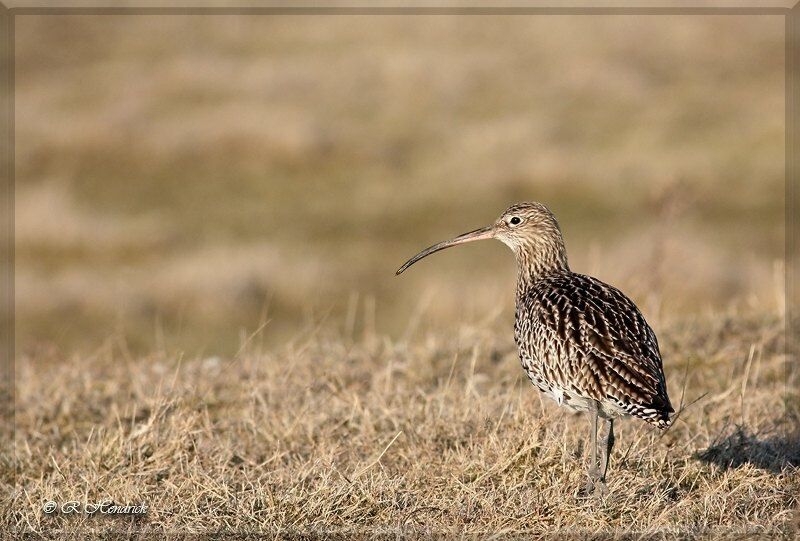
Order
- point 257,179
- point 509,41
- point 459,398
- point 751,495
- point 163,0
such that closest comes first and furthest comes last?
point 751,495 → point 459,398 → point 257,179 → point 509,41 → point 163,0

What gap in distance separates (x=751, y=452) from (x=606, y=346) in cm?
154

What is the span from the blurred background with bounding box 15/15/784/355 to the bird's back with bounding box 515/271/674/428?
3.57m

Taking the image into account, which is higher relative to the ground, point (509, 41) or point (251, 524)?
point (509, 41)

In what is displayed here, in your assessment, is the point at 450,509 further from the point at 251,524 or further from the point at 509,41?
the point at 509,41

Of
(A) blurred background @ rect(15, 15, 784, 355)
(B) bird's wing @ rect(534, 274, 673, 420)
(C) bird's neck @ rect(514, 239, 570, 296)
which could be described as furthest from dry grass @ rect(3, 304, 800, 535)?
(A) blurred background @ rect(15, 15, 784, 355)

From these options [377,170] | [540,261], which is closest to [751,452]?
[540,261]

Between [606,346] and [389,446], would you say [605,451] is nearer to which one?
[606,346]

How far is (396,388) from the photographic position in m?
8.20

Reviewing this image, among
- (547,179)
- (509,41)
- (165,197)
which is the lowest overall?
(165,197)

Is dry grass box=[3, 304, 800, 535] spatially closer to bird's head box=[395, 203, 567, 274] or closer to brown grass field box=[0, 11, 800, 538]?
brown grass field box=[0, 11, 800, 538]

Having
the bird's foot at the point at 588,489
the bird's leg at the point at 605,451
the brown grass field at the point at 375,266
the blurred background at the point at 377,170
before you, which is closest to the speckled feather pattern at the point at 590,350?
the bird's leg at the point at 605,451

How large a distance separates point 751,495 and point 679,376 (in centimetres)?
269

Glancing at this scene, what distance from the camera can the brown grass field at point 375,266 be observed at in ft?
20.0

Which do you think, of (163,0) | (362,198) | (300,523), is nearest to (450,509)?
(300,523)
